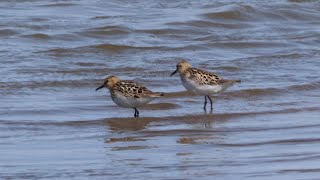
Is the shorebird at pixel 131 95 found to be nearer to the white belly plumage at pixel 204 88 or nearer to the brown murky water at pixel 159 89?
the brown murky water at pixel 159 89

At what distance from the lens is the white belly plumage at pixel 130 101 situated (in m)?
11.8

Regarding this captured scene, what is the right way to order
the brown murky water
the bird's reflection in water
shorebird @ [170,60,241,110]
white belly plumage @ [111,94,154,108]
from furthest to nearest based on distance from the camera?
1. shorebird @ [170,60,241,110]
2. white belly plumage @ [111,94,154,108]
3. the bird's reflection in water
4. the brown murky water

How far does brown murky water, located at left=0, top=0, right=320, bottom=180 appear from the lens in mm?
8992

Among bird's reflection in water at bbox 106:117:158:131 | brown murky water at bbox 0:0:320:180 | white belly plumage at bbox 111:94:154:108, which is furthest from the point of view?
white belly plumage at bbox 111:94:154:108

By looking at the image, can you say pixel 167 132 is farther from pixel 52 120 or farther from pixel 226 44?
pixel 226 44

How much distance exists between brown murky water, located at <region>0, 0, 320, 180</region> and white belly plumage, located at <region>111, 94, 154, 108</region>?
177mm

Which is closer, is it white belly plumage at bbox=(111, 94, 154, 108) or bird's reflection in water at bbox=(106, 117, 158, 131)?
bird's reflection in water at bbox=(106, 117, 158, 131)

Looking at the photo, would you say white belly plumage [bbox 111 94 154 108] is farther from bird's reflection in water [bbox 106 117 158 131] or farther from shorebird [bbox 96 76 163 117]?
bird's reflection in water [bbox 106 117 158 131]

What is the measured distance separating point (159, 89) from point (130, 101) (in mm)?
2434

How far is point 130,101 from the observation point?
11758 millimetres

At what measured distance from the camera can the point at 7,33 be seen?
19.0 metres

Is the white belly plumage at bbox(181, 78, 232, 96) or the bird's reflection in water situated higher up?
the white belly plumage at bbox(181, 78, 232, 96)

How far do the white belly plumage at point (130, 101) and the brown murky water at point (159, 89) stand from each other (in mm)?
177

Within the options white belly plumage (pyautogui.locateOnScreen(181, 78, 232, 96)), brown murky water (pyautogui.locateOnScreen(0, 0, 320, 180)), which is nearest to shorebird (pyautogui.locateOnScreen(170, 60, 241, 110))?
white belly plumage (pyautogui.locateOnScreen(181, 78, 232, 96))
